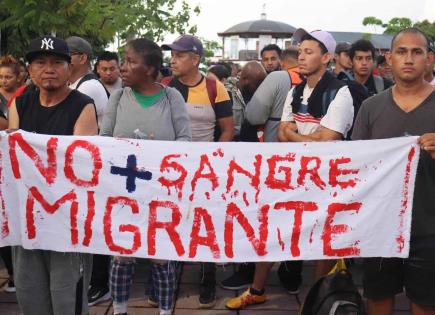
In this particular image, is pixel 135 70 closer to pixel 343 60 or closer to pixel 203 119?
pixel 203 119

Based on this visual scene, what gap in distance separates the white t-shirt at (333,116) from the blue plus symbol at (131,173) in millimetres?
1119

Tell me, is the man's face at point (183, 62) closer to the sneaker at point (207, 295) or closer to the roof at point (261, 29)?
the sneaker at point (207, 295)

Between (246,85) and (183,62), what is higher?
(183,62)

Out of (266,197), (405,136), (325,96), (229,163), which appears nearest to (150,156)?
(229,163)

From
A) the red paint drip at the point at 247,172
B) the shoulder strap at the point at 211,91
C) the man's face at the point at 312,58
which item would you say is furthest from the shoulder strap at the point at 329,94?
the shoulder strap at the point at 211,91

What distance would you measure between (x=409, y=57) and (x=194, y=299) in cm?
238

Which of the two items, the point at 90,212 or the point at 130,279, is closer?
the point at 90,212

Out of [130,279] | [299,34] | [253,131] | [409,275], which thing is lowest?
[130,279]

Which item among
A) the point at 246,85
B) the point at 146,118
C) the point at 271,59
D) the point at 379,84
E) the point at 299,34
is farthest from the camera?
the point at 271,59

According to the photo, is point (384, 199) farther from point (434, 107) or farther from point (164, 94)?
point (164, 94)

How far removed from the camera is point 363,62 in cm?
464

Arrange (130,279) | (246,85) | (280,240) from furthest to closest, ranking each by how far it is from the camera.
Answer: (246,85), (130,279), (280,240)

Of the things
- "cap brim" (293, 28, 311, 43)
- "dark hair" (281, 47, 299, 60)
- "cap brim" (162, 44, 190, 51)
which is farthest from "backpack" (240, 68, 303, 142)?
"cap brim" (162, 44, 190, 51)

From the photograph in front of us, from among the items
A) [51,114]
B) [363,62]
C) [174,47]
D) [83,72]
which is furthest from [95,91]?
[363,62]
